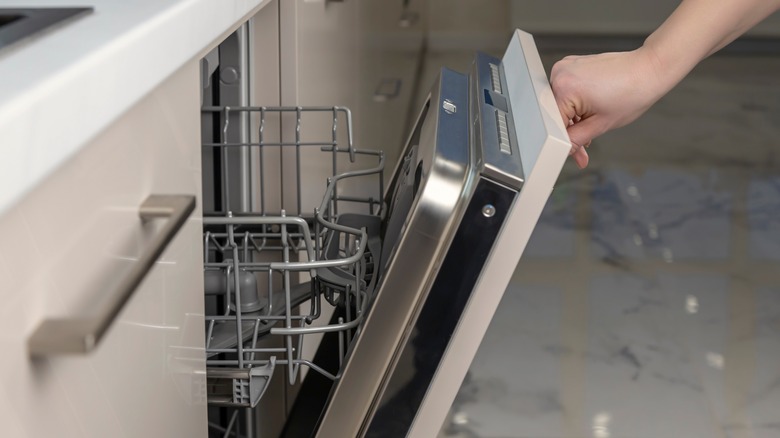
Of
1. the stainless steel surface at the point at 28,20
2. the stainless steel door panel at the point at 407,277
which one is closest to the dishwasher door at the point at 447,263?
the stainless steel door panel at the point at 407,277

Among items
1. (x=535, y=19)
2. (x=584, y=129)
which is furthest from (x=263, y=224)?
(x=535, y=19)

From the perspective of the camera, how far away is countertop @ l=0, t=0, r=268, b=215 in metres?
0.37

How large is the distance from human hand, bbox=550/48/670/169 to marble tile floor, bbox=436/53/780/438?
777 millimetres

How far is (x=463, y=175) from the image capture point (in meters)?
0.65

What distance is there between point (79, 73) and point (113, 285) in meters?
0.13

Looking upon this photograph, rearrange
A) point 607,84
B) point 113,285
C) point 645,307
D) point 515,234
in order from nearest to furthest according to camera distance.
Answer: point 113,285
point 515,234
point 607,84
point 645,307

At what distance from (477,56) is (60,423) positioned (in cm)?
60

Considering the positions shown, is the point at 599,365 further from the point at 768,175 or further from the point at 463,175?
the point at 768,175

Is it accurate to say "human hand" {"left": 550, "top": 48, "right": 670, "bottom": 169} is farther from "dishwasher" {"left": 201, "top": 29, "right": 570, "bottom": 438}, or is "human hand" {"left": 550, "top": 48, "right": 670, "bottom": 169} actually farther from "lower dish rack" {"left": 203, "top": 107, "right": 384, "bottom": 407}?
"lower dish rack" {"left": 203, "top": 107, "right": 384, "bottom": 407}

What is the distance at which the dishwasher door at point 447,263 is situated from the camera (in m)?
0.63

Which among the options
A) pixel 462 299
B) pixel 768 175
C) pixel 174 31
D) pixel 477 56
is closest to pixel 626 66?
pixel 477 56

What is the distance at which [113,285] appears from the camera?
52 centimetres

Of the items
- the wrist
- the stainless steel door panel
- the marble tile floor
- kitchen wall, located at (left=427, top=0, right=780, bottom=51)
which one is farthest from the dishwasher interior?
kitchen wall, located at (left=427, top=0, right=780, bottom=51)

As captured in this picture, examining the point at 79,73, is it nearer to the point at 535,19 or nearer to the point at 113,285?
the point at 113,285
